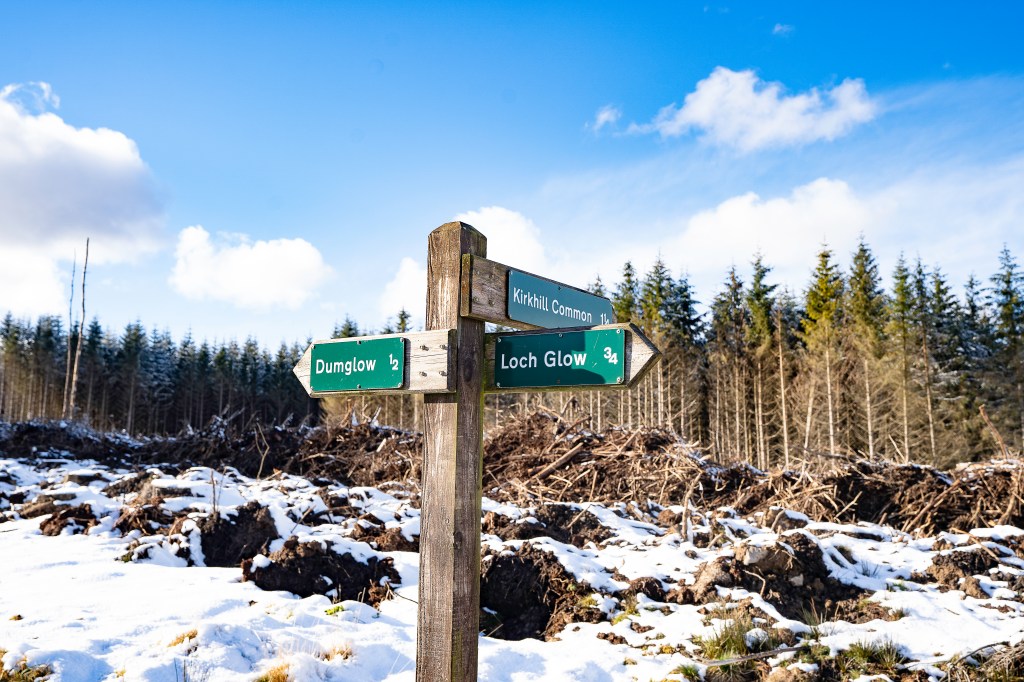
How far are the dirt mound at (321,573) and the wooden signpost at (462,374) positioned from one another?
11.3 ft

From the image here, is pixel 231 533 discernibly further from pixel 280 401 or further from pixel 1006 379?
pixel 280 401

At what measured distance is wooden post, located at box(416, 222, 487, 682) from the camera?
317cm

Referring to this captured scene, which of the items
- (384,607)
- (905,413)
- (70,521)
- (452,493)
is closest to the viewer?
(452,493)

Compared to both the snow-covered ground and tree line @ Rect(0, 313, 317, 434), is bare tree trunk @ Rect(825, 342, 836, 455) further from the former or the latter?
tree line @ Rect(0, 313, 317, 434)

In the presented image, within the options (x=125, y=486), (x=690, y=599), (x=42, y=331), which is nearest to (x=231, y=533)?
(x=125, y=486)

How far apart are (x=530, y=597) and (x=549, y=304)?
3.75m

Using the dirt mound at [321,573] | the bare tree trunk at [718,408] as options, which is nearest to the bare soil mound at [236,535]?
the dirt mound at [321,573]

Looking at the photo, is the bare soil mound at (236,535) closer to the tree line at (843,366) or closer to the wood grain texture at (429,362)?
the wood grain texture at (429,362)

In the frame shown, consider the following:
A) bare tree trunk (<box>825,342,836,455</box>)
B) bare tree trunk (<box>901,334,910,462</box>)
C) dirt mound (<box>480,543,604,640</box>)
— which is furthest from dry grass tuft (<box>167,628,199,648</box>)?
bare tree trunk (<box>901,334,910,462</box>)

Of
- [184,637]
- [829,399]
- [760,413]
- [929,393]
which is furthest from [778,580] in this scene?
[760,413]

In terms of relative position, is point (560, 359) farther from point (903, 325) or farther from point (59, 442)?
point (903, 325)

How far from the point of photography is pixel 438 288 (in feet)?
11.3

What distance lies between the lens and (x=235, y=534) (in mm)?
7598

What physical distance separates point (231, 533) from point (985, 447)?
105 ft
